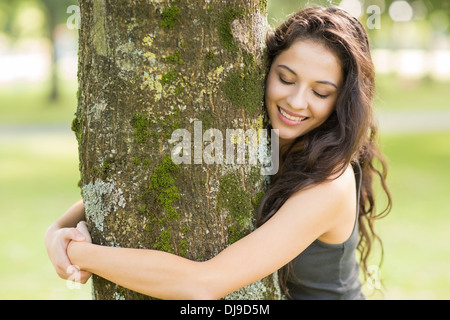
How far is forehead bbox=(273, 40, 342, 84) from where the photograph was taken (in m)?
2.37

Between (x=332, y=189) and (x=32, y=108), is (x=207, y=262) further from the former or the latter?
(x=32, y=108)

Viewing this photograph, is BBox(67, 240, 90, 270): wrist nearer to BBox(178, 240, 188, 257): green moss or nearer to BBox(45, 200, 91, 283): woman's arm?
BBox(45, 200, 91, 283): woman's arm

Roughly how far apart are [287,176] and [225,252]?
1.68 ft

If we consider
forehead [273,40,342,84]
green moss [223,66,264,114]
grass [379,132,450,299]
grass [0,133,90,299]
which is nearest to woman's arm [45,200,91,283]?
green moss [223,66,264,114]

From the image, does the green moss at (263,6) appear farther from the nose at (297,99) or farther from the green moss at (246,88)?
the nose at (297,99)

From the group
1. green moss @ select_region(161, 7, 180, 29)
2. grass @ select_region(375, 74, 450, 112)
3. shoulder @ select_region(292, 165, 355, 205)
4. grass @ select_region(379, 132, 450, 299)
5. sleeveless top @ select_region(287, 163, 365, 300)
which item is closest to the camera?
green moss @ select_region(161, 7, 180, 29)

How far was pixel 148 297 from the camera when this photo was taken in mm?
2178

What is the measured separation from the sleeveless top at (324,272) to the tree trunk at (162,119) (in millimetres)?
513

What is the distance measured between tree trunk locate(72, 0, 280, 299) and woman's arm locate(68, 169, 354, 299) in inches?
3.5

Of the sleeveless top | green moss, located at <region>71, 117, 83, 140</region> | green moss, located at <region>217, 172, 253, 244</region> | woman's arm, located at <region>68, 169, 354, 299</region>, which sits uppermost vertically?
green moss, located at <region>71, 117, 83, 140</region>

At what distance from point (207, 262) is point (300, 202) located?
1.54 feet

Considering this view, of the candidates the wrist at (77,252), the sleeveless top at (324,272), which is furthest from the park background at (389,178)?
the wrist at (77,252)

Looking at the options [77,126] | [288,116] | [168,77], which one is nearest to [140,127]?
[168,77]

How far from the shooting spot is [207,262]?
2.08m
